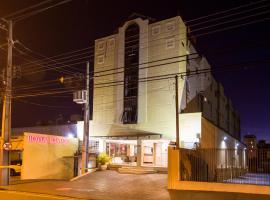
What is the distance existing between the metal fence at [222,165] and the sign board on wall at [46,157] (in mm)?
12217

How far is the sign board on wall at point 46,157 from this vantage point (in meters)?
27.1

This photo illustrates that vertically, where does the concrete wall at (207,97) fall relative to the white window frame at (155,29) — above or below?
below

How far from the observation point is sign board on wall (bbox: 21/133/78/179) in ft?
88.9

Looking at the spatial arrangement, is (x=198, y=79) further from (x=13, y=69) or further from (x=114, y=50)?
(x=13, y=69)

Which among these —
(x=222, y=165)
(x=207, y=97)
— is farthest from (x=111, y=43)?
(x=222, y=165)

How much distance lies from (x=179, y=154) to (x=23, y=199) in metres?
8.80

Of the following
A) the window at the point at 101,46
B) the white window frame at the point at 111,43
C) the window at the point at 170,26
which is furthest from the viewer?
the window at the point at 101,46

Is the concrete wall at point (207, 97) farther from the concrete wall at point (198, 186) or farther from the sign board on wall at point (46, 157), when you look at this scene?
the concrete wall at point (198, 186)

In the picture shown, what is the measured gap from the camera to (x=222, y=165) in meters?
21.0

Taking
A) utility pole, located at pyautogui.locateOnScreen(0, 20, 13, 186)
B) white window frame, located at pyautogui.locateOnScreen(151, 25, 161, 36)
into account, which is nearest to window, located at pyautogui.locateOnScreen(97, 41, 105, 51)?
white window frame, located at pyautogui.locateOnScreen(151, 25, 161, 36)

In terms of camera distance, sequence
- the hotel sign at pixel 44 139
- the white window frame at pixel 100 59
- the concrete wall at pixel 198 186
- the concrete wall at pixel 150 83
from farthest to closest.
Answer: the white window frame at pixel 100 59, the concrete wall at pixel 150 83, the hotel sign at pixel 44 139, the concrete wall at pixel 198 186

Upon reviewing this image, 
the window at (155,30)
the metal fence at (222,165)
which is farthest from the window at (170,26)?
the metal fence at (222,165)

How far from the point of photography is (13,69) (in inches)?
1005

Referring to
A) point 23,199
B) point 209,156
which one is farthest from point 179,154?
point 23,199
